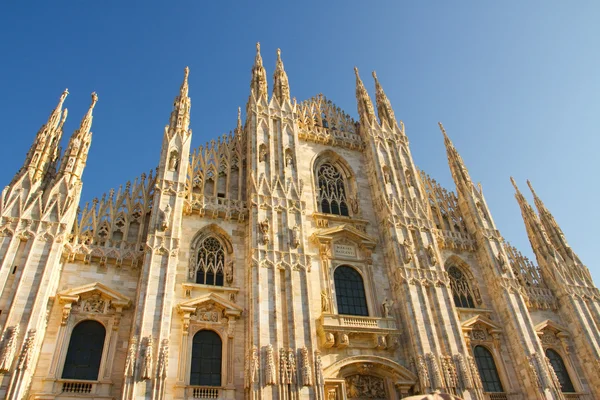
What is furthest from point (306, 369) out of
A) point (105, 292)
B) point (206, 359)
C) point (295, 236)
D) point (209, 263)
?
point (105, 292)

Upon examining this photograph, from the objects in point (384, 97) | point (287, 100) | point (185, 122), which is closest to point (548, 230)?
point (384, 97)

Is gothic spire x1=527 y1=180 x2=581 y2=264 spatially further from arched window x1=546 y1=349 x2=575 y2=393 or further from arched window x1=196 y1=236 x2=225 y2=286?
arched window x1=196 y1=236 x2=225 y2=286

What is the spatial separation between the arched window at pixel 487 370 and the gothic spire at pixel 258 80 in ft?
55.6

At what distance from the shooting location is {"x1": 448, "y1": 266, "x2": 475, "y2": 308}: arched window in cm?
2258

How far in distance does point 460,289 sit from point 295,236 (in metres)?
9.37

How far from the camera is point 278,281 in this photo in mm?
18281

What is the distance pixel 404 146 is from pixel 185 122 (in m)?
12.5

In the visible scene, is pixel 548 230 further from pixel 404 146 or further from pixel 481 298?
pixel 404 146

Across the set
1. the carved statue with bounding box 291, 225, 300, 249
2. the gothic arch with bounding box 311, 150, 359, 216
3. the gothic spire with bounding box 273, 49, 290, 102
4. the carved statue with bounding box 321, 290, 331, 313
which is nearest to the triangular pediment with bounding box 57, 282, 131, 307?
the carved statue with bounding box 291, 225, 300, 249

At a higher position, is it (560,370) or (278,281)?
(278,281)

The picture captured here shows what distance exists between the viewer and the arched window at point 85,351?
15.4 metres

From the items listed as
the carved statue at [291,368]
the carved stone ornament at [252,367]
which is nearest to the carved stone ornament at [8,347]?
the carved stone ornament at [252,367]

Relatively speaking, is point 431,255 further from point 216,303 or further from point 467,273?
point 216,303

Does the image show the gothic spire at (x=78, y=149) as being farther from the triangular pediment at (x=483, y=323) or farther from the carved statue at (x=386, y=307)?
the triangular pediment at (x=483, y=323)
